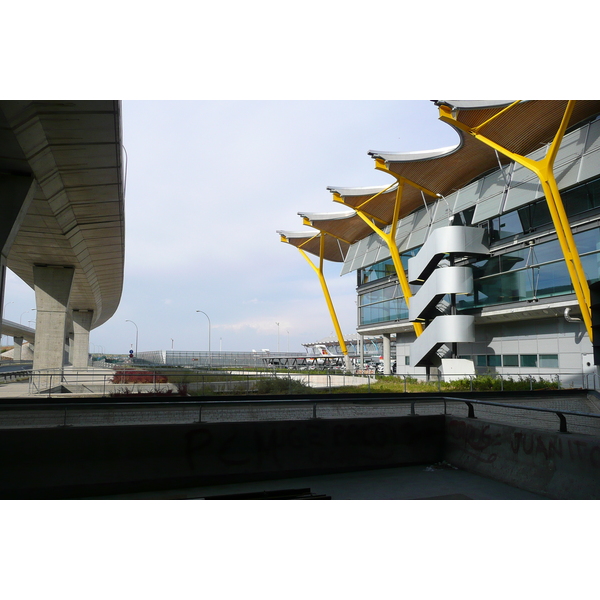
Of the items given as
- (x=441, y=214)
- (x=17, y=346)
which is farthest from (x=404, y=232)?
(x=17, y=346)

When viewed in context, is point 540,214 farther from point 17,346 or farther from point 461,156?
point 17,346

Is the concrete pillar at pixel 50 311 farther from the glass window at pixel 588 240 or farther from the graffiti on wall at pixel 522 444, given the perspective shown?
the glass window at pixel 588 240

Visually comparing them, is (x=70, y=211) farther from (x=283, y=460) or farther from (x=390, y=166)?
(x=390, y=166)

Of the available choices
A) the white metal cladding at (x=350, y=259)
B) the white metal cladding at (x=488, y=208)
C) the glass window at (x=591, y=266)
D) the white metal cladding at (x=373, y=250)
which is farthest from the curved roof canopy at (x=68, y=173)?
the white metal cladding at (x=350, y=259)

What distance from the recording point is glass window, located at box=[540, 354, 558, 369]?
1174 inches

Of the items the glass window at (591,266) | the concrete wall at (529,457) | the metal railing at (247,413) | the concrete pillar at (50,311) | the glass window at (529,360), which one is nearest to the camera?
the concrete wall at (529,457)

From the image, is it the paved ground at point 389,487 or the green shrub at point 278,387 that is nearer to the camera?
the paved ground at point 389,487

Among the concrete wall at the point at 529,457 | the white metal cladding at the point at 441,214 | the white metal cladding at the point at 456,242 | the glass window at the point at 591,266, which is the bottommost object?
the concrete wall at the point at 529,457

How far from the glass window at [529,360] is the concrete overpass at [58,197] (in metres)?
26.3

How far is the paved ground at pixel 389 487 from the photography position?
346 inches

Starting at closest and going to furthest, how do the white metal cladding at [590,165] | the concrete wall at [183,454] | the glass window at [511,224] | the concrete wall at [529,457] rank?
the concrete wall at [529,457] < the concrete wall at [183,454] < the white metal cladding at [590,165] < the glass window at [511,224]

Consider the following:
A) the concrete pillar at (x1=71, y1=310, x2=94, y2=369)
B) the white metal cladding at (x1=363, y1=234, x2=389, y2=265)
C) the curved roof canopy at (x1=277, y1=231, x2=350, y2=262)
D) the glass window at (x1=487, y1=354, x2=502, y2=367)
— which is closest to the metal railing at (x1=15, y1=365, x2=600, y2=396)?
the glass window at (x1=487, y1=354, x2=502, y2=367)

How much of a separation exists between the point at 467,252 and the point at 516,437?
84.4ft

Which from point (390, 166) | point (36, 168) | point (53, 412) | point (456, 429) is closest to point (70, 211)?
point (36, 168)
